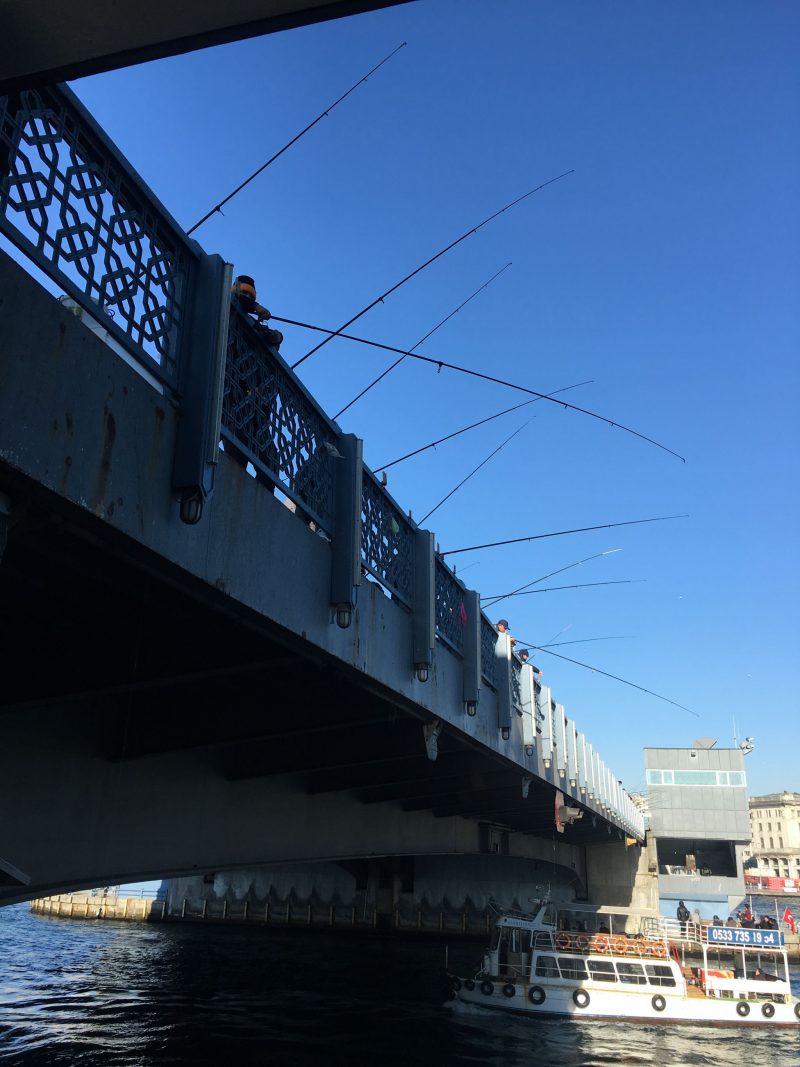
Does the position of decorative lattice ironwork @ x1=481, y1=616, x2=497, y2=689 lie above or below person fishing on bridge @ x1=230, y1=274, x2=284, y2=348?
below

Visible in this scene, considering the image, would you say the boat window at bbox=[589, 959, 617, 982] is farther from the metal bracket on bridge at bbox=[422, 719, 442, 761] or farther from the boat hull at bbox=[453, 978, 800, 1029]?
the metal bracket on bridge at bbox=[422, 719, 442, 761]

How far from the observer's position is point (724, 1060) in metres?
21.9

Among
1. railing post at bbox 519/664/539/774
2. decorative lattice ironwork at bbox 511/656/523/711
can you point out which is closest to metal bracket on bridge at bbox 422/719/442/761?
decorative lattice ironwork at bbox 511/656/523/711

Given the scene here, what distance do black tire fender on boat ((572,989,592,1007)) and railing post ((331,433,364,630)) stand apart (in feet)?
81.9

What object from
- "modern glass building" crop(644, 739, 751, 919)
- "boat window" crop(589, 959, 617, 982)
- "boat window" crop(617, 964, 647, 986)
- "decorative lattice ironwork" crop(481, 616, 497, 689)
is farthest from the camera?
"modern glass building" crop(644, 739, 751, 919)

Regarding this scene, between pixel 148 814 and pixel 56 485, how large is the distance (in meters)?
6.27

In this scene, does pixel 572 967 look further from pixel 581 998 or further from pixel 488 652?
pixel 488 652

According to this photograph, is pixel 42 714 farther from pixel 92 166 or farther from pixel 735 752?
pixel 735 752

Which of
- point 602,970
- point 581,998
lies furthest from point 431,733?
point 602,970

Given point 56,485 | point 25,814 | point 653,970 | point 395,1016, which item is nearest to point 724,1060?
point 653,970

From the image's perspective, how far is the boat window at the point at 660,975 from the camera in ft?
91.7

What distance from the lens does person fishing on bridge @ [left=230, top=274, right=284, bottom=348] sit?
5898 mm

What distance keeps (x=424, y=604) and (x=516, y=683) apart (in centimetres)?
597

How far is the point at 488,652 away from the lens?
1273 centimetres
